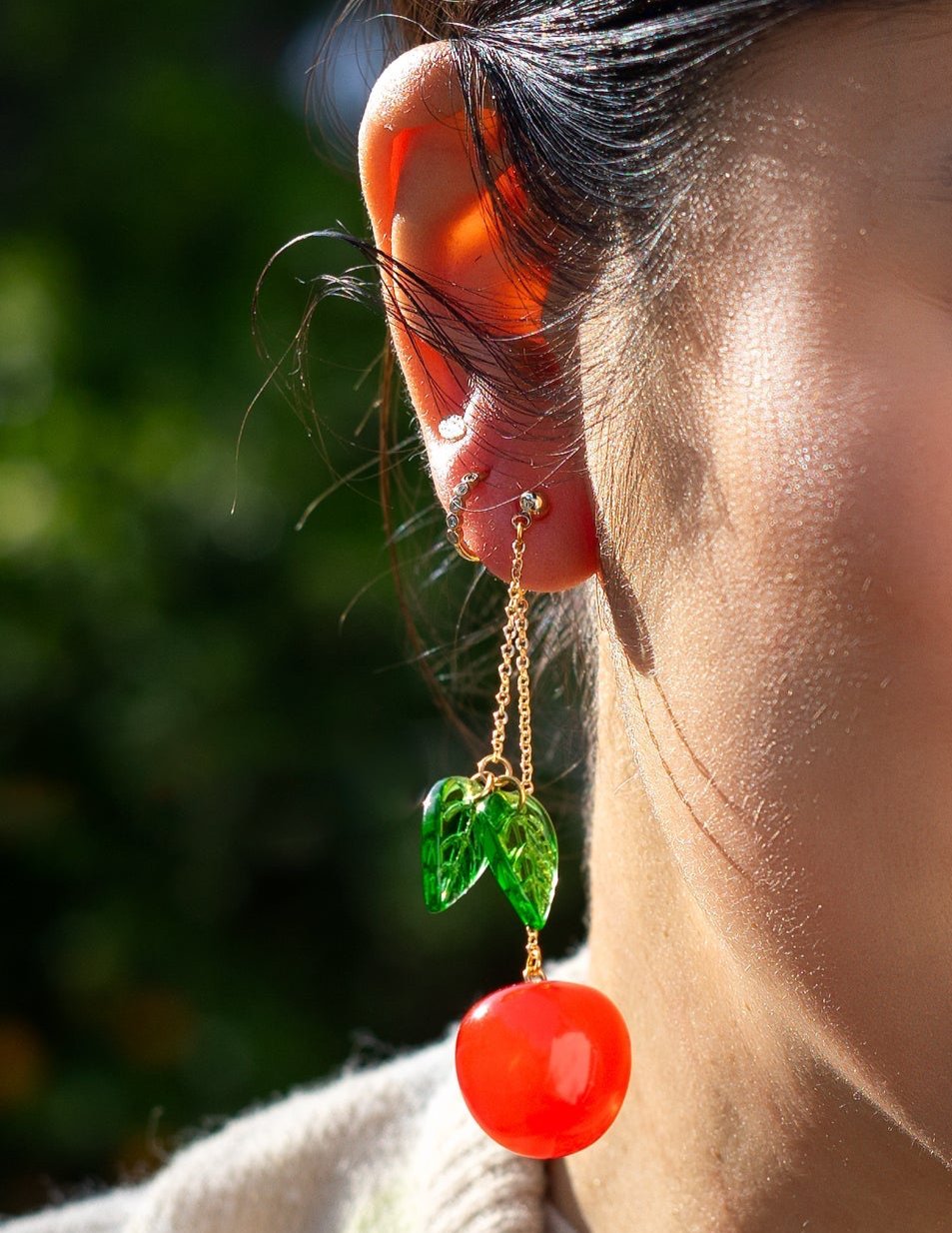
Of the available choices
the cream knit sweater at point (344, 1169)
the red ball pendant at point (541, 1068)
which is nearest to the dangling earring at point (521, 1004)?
the red ball pendant at point (541, 1068)

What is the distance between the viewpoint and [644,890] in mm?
1274

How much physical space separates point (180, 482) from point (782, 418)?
1450 mm

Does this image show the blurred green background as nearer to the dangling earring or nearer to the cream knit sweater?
the cream knit sweater

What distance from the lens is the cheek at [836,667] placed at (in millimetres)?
901

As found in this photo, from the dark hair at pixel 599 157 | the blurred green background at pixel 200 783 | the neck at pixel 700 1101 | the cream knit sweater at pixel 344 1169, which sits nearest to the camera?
the dark hair at pixel 599 157

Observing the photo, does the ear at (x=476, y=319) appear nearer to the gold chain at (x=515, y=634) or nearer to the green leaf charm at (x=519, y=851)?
the gold chain at (x=515, y=634)

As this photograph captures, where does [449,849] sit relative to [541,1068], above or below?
above

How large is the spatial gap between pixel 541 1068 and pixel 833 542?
49 centimetres

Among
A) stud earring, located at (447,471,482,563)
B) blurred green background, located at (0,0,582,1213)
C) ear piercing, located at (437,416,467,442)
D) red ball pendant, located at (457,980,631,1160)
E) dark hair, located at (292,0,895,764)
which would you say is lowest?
blurred green background, located at (0,0,582,1213)

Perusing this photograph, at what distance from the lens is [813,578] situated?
0.94 meters

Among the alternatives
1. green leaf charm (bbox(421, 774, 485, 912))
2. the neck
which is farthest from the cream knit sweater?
green leaf charm (bbox(421, 774, 485, 912))

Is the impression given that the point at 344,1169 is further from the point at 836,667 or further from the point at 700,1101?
the point at 836,667

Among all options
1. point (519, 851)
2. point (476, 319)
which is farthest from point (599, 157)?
point (519, 851)

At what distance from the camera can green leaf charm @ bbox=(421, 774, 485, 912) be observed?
46.7 inches
